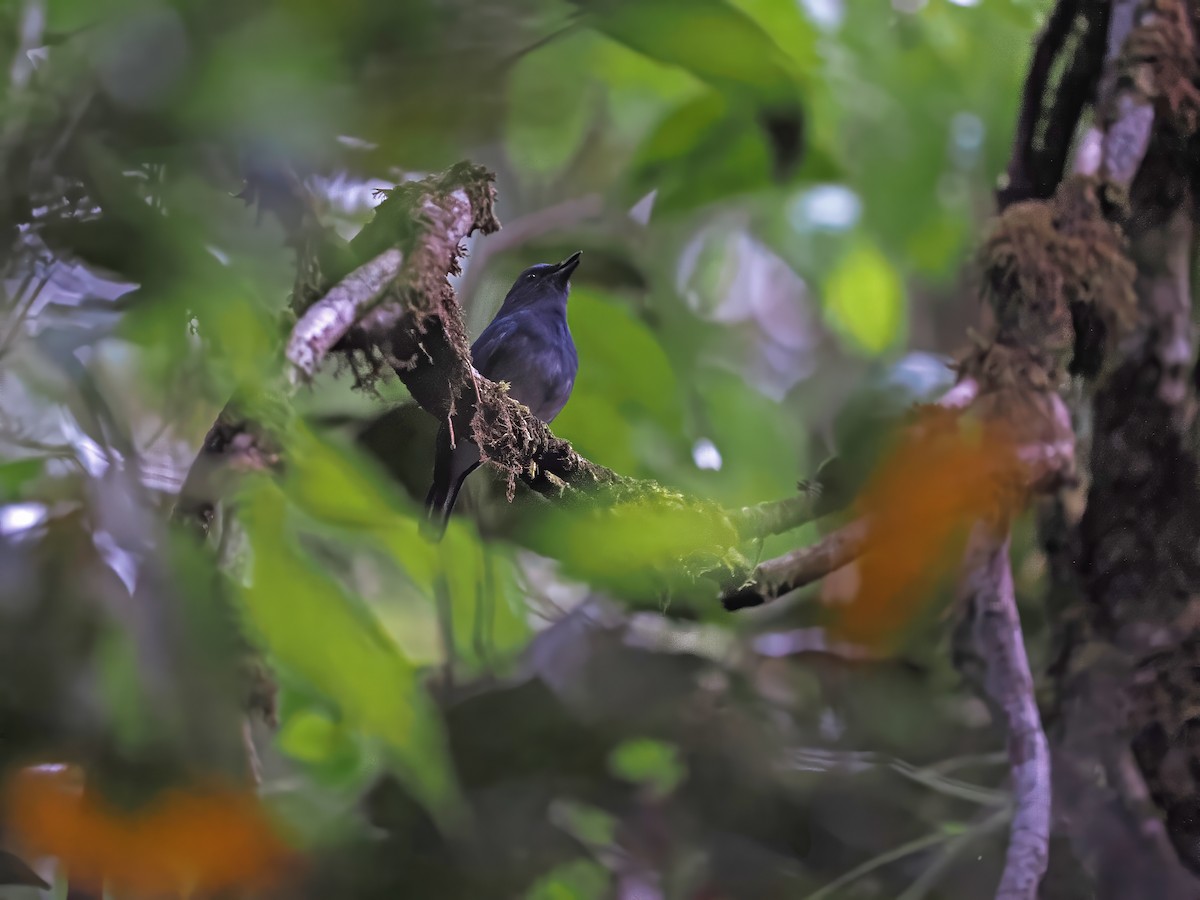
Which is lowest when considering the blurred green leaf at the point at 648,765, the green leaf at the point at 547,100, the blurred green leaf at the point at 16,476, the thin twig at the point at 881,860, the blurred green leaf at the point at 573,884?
the blurred green leaf at the point at 573,884

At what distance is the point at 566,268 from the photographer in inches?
42.2

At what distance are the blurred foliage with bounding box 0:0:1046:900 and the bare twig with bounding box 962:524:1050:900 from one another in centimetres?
3

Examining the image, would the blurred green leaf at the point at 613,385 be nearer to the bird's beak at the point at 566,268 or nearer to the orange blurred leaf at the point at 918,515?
the bird's beak at the point at 566,268

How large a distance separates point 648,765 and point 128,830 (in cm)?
51

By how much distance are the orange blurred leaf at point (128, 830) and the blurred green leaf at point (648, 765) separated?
0.39 m

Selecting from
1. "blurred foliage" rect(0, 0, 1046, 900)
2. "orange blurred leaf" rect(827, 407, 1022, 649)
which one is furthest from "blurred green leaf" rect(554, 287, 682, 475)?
"orange blurred leaf" rect(827, 407, 1022, 649)

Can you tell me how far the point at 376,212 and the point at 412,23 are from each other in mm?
238

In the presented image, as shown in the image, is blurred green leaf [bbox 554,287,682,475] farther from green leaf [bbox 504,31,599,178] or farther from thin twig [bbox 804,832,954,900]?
thin twig [bbox 804,832,954,900]

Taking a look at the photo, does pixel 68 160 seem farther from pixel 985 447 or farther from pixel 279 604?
pixel 985 447

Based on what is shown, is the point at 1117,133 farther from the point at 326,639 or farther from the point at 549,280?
the point at 326,639

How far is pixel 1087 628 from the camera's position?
109cm

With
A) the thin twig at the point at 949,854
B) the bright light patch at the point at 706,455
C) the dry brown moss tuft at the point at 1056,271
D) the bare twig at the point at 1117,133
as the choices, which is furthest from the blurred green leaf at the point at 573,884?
the bare twig at the point at 1117,133

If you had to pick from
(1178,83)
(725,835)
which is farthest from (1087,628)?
(1178,83)

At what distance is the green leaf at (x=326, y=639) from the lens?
588 millimetres
